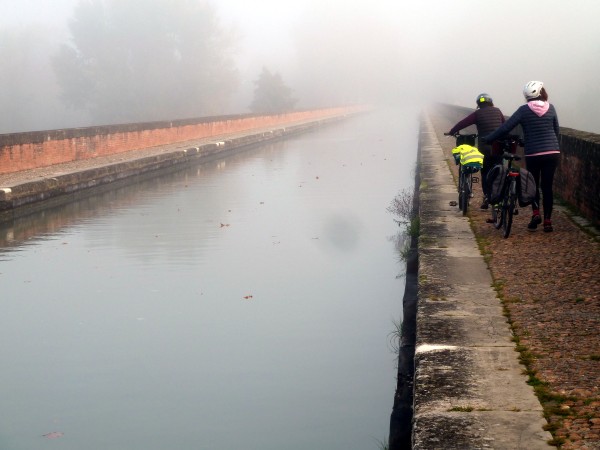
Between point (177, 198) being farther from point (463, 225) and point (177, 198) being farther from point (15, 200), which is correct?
point (463, 225)

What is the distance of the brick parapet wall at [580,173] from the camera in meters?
10.9

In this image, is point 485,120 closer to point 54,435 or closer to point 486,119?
point 486,119

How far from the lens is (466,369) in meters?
5.27

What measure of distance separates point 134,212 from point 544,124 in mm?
7790

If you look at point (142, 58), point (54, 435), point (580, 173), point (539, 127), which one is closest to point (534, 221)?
point (539, 127)

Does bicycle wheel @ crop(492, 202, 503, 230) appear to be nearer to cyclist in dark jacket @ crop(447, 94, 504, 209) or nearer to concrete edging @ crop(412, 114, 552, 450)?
cyclist in dark jacket @ crop(447, 94, 504, 209)

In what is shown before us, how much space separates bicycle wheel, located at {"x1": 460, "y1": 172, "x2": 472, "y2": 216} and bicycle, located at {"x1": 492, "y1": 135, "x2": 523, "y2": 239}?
98 centimetres

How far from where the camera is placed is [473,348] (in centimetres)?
569

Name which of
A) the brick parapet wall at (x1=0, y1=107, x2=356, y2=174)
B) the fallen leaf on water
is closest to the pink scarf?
the fallen leaf on water

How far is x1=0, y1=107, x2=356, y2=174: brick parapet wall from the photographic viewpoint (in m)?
20.6

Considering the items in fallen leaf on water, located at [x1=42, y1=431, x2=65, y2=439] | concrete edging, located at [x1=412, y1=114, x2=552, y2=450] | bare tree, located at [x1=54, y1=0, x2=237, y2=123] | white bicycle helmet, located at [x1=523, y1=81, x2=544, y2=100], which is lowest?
fallen leaf on water, located at [x1=42, y1=431, x2=65, y2=439]

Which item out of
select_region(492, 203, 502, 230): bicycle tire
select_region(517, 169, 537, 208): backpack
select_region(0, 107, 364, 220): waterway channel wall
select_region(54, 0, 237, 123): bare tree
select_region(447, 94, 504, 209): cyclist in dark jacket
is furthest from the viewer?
select_region(54, 0, 237, 123): bare tree

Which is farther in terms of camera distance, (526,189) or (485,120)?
(485,120)

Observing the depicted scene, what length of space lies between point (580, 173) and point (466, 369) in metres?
7.36
